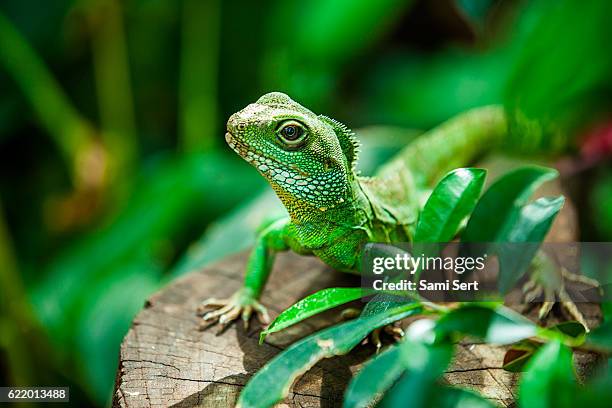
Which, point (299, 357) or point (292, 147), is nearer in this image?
point (299, 357)

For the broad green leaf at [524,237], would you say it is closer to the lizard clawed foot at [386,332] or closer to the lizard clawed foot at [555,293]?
the lizard clawed foot at [386,332]

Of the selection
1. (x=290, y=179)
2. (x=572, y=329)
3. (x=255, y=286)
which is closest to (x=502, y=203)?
(x=572, y=329)

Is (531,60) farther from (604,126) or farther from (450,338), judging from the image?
(604,126)

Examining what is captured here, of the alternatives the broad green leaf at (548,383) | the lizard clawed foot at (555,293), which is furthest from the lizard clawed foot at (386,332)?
the broad green leaf at (548,383)

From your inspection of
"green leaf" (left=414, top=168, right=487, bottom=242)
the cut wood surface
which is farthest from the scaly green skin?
"green leaf" (left=414, top=168, right=487, bottom=242)

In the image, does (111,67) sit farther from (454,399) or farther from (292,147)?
(454,399)

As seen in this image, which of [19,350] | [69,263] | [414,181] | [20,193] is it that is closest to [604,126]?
[414,181]
